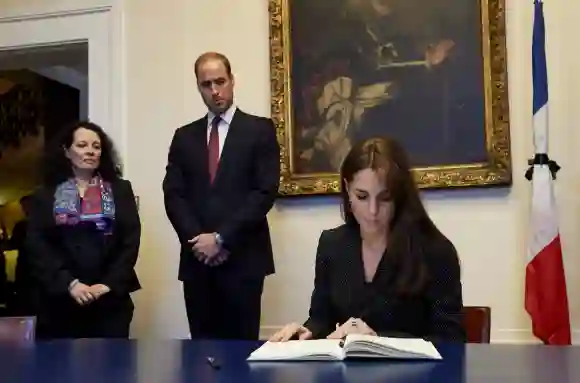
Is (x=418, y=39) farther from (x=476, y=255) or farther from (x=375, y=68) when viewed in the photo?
(x=476, y=255)

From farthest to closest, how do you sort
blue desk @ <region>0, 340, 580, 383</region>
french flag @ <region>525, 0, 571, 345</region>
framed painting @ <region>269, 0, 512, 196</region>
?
framed painting @ <region>269, 0, 512, 196</region> < french flag @ <region>525, 0, 571, 345</region> < blue desk @ <region>0, 340, 580, 383</region>

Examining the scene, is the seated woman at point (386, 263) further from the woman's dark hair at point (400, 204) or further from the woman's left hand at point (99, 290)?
the woman's left hand at point (99, 290)

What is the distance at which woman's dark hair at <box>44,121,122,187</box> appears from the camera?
3.84 m

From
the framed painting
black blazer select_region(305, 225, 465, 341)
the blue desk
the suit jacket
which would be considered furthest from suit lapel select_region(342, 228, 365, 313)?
the framed painting

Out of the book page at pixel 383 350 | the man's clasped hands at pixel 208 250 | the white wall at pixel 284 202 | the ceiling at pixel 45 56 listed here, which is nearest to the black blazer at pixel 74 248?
the man's clasped hands at pixel 208 250

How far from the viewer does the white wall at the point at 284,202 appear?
4.08 m

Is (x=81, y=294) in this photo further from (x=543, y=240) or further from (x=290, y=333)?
(x=543, y=240)

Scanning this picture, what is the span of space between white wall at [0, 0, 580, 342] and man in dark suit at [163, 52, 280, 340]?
2.97 ft

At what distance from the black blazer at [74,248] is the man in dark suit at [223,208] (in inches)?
10.7

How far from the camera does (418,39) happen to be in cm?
427

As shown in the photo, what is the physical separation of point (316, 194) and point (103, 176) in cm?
117

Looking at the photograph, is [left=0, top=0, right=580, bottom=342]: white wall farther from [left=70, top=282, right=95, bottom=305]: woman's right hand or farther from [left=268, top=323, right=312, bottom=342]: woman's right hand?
[left=268, top=323, right=312, bottom=342]: woman's right hand

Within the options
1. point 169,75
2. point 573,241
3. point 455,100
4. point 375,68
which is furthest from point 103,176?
point 573,241

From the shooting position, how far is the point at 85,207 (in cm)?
368
